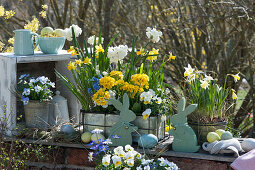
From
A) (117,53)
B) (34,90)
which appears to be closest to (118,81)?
(117,53)

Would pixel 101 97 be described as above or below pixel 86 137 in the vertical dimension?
above

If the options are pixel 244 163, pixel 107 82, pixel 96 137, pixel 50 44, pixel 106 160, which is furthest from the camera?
pixel 50 44

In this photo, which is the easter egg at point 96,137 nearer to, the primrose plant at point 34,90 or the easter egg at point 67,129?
the easter egg at point 67,129

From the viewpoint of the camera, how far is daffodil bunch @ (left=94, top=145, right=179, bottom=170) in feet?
6.84

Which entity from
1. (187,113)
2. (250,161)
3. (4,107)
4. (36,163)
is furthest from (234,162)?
(4,107)

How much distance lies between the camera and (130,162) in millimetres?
2072

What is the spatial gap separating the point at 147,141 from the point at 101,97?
0.36m

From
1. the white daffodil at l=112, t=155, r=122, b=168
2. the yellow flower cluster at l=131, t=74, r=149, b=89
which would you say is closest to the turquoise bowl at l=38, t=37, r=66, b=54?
the yellow flower cluster at l=131, t=74, r=149, b=89

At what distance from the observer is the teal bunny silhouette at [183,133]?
240 centimetres

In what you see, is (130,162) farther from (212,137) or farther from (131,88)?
(212,137)

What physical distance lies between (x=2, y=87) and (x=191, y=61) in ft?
8.04

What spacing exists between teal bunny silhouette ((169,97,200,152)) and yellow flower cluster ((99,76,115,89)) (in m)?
0.41

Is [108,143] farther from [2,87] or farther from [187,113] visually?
[2,87]

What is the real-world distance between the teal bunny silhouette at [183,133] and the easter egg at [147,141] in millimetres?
112
